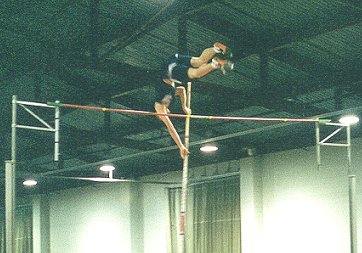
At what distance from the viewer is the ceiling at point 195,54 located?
25.3 feet

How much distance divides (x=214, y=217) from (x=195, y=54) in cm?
539

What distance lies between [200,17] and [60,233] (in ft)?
39.2

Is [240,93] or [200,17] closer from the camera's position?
[200,17]

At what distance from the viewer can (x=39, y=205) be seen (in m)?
18.9

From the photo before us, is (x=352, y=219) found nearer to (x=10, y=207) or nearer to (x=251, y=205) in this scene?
(x=10, y=207)

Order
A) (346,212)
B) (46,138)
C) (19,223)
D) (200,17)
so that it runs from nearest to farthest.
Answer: (200,17) → (346,212) → (46,138) → (19,223)

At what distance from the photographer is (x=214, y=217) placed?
13.5 metres

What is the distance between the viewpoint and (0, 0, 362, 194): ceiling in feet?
25.3

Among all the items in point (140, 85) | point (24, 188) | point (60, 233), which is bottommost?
point (60, 233)

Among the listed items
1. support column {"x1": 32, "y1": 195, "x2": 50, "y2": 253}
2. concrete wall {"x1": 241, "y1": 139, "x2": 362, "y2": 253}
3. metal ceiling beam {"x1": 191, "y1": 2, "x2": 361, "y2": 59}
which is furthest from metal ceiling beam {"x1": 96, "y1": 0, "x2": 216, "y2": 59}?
support column {"x1": 32, "y1": 195, "x2": 50, "y2": 253}

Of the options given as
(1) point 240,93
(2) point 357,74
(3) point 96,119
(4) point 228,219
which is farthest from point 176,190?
(2) point 357,74

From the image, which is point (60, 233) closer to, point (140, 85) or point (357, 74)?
point (140, 85)

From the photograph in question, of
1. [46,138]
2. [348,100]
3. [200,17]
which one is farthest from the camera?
[46,138]

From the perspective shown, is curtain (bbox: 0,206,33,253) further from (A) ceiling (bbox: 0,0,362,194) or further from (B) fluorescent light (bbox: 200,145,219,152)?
(B) fluorescent light (bbox: 200,145,219,152)
